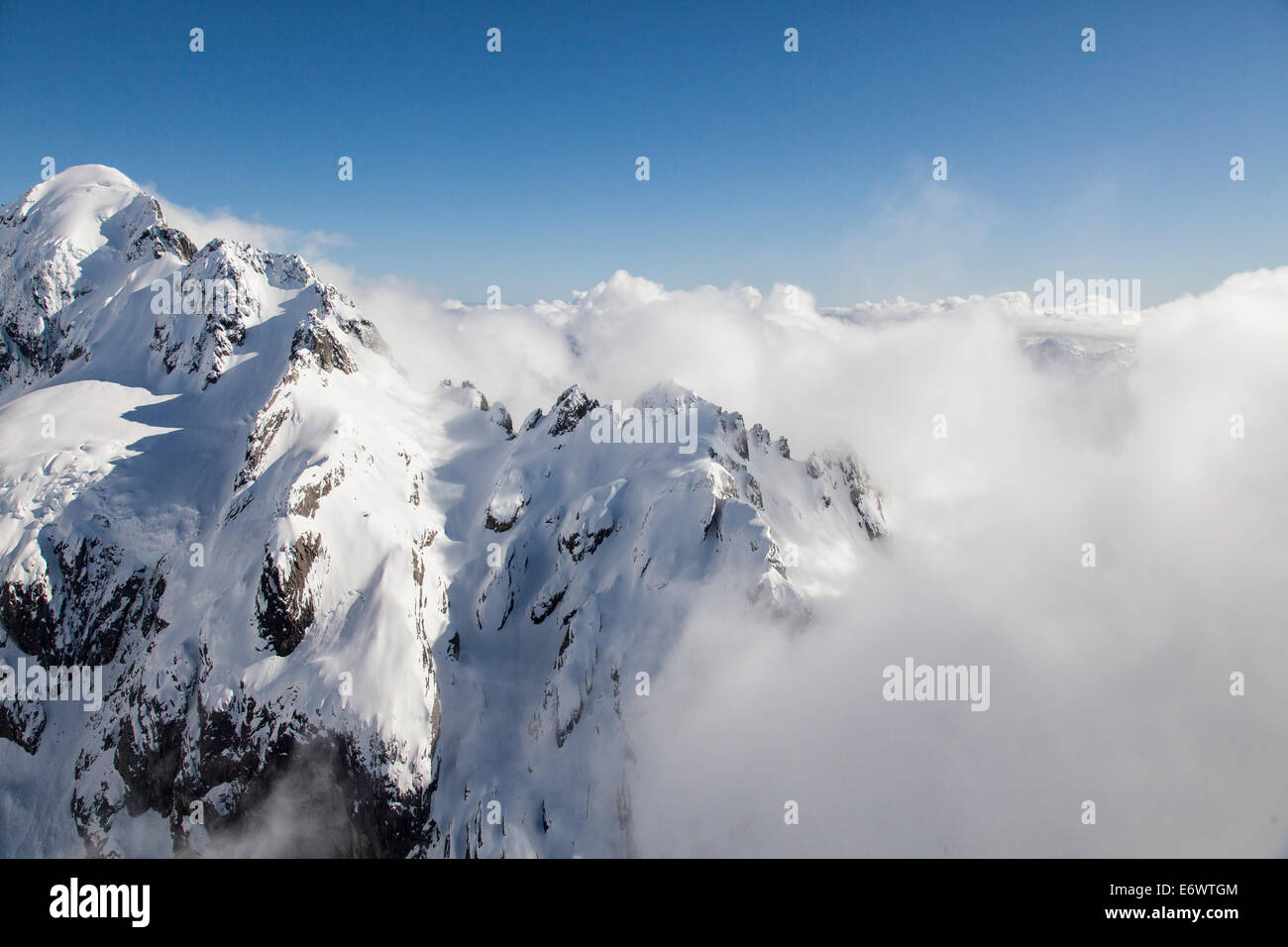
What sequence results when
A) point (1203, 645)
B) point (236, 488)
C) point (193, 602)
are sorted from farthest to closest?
point (1203, 645)
point (236, 488)
point (193, 602)

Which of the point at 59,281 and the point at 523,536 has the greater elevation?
the point at 59,281

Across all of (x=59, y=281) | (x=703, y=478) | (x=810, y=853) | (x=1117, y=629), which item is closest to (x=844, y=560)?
(x=703, y=478)
